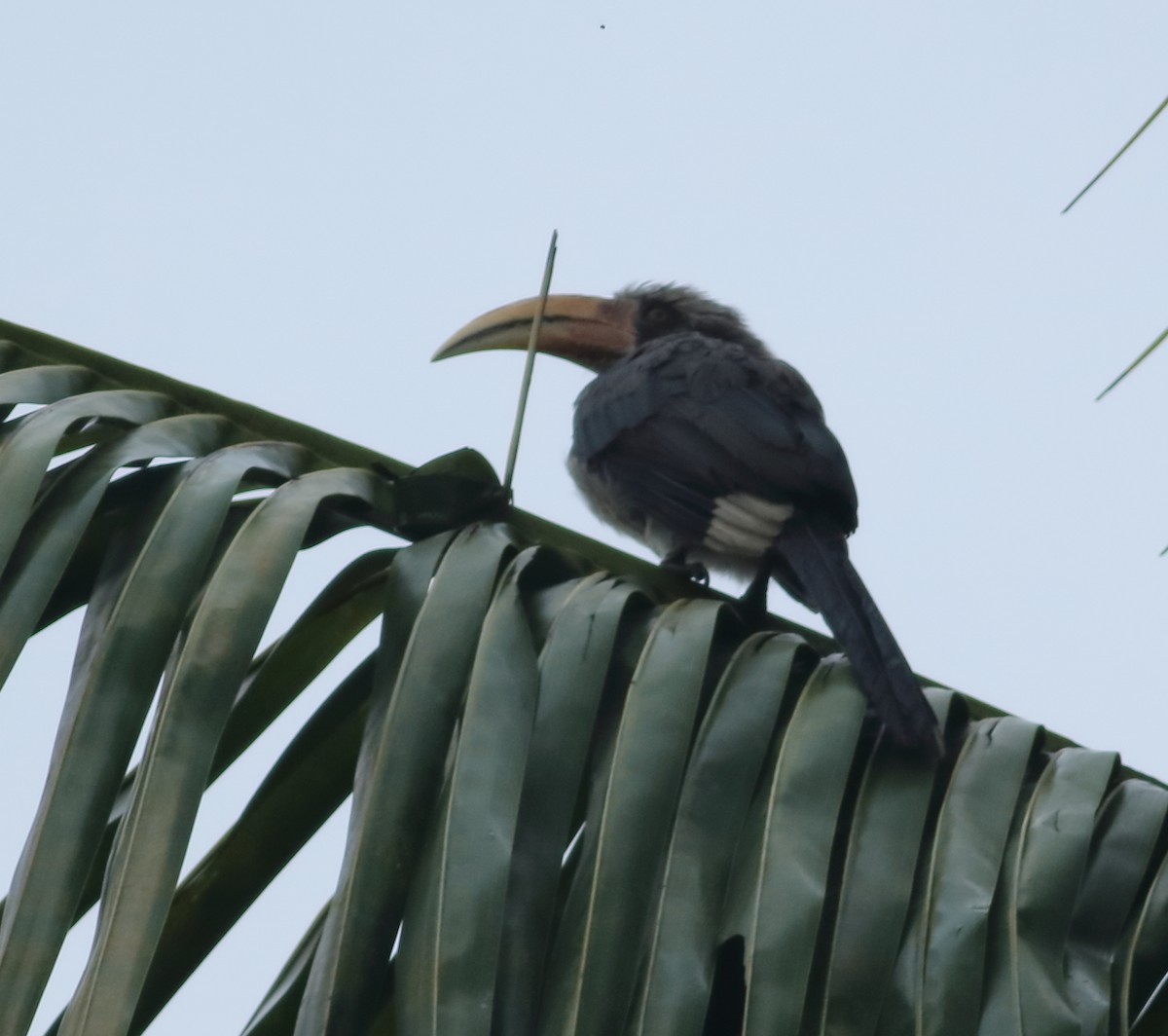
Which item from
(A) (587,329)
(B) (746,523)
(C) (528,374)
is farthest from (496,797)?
(A) (587,329)

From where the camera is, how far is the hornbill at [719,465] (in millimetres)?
3625

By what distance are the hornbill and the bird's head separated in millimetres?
13

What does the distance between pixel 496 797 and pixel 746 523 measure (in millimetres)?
1876

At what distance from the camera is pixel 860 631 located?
2781 mm

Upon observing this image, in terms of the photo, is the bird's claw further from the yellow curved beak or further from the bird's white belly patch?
the yellow curved beak

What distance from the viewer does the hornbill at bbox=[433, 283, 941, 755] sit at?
3.62m

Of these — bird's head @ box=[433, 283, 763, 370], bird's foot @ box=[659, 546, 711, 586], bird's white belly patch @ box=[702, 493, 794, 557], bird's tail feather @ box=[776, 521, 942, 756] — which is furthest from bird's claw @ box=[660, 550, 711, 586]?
bird's head @ box=[433, 283, 763, 370]

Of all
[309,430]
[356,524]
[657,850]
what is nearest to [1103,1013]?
[657,850]

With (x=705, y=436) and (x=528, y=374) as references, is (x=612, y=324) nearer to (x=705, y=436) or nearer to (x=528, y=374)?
(x=705, y=436)

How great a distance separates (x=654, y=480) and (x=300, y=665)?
1.85 meters

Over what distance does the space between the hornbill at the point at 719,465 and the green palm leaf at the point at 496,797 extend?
1.76ft

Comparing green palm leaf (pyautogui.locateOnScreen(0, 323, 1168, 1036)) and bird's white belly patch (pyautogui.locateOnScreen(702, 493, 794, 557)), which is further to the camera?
bird's white belly patch (pyautogui.locateOnScreen(702, 493, 794, 557))

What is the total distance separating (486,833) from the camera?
6.38ft

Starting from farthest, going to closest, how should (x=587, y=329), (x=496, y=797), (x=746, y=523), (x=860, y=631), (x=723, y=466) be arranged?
1. (x=587, y=329)
2. (x=723, y=466)
3. (x=746, y=523)
4. (x=860, y=631)
5. (x=496, y=797)
